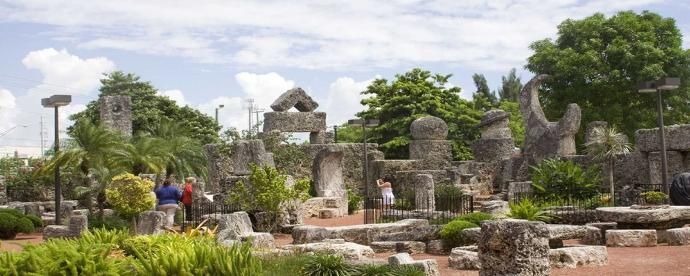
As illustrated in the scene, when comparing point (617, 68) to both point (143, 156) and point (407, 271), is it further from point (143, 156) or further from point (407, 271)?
point (407, 271)

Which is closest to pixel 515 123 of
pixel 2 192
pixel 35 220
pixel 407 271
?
pixel 2 192

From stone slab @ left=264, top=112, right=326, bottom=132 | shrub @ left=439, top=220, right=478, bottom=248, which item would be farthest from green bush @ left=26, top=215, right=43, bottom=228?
shrub @ left=439, top=220, right=478, bottom=248

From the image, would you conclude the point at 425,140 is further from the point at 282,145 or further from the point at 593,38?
the point at 593,38

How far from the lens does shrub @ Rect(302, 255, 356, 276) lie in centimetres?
1033

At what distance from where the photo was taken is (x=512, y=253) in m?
11.2

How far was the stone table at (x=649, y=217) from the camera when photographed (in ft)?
55.1

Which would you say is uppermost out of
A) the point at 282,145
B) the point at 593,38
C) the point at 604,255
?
the point at 593,38

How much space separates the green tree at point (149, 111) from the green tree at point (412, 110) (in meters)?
10.5

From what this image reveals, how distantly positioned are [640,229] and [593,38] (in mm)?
23035

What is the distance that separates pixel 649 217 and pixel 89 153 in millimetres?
14835

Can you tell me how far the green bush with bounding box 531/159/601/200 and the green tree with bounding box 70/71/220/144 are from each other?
94.4 ft

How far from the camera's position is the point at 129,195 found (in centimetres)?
2127

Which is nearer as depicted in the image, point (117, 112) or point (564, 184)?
point (564, 184)

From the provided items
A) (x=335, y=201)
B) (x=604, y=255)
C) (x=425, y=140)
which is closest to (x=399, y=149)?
(x=425, y=140)
